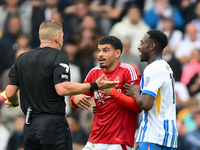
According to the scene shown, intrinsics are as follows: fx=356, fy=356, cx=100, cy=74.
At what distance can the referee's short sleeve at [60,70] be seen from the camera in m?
4.31

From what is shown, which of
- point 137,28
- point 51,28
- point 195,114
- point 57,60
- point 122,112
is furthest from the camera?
point 137,28

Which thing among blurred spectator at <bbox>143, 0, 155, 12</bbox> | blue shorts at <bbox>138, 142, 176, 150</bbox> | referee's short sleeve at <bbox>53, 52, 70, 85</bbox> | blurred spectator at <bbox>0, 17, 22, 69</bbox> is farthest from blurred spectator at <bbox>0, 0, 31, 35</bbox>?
blue shorts at <bbox>138, 142, 176, 150</bbox>

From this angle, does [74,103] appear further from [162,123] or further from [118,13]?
[118,13]

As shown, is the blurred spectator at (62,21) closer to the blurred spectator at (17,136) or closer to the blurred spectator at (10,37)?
the blurred spectator at (10,37)

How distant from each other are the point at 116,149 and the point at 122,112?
0.52 metres

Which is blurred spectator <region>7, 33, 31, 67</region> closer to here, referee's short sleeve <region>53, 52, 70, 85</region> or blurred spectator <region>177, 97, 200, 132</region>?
blurred spectator <region>177, 97, 200, 132</region>

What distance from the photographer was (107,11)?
983 centimetres

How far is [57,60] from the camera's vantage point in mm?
4387

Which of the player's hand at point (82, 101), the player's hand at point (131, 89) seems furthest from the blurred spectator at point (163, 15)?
the player's hand at point (82, 101)

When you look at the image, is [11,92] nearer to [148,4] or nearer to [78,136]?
[78,136]

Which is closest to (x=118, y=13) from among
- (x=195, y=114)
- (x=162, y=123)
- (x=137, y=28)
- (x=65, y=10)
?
(x=137, y=28)

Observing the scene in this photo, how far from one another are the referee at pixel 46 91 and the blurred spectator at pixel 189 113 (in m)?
4.45

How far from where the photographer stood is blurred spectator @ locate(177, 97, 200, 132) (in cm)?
839

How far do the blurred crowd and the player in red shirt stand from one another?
3.65m
